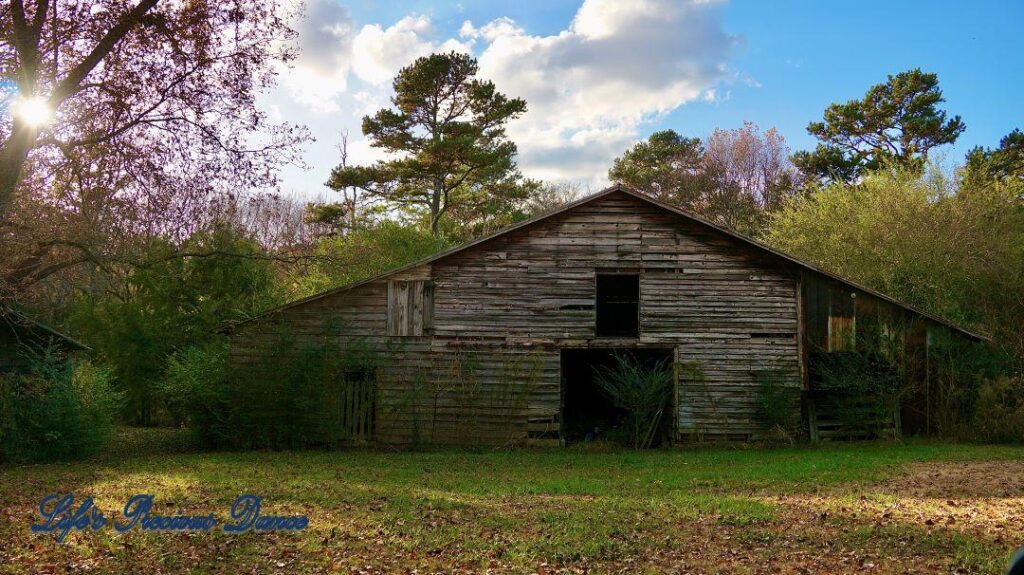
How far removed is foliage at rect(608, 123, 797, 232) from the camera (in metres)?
43.7

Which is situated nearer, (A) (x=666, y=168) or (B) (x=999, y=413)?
(B) (x=999, y=413)

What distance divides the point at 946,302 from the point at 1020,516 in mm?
16213

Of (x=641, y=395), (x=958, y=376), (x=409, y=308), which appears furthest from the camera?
(x=409, y=308)

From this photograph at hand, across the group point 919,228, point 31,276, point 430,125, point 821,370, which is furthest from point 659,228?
point 430,125

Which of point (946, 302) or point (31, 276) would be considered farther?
point (946, 302)

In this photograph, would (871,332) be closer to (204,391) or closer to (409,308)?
(409,308)

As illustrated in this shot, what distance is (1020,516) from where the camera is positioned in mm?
9688

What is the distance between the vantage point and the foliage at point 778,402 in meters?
19.4

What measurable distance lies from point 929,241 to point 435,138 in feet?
69.3

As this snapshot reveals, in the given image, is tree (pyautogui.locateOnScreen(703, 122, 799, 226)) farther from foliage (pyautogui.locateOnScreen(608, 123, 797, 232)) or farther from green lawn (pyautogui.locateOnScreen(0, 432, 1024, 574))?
green lawn (pyautogui.locateOnScreen(0, 432, 1024, 574))

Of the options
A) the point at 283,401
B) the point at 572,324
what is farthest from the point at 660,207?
the point at 283,401

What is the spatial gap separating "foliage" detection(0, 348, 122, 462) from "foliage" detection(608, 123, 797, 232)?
108 ft

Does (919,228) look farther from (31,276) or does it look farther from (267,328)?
(31,276)

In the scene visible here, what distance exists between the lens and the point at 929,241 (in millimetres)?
26156
